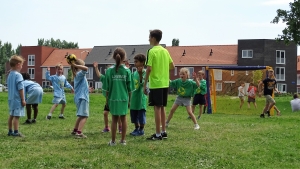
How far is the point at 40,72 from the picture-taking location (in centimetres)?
7931

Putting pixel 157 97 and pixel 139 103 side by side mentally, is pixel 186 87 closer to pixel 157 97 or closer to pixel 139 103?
pixel 139 103

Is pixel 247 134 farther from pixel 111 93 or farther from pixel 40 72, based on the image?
pixel 40 72

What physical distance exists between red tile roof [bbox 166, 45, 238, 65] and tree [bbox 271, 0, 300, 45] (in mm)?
28909

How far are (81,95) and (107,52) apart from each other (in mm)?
65441

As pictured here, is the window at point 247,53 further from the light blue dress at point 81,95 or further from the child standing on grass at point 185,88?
the light blue dress at point 81,95

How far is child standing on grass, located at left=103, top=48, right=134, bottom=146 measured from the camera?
7.21 metres

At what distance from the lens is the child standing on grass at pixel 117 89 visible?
7.21 metres

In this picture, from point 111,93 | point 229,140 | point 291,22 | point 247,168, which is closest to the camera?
point 247,168

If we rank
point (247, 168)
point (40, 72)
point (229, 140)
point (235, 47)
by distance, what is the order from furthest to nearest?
point (40, 72) → point (235, 47) → point (229, 140) → point (247, 168)

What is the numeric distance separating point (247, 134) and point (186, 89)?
203 cm

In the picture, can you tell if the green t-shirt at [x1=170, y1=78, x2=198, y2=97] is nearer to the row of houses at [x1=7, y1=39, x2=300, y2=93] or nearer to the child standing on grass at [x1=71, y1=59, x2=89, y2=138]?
the child standing on grass at [x1=71, y1=59, x2=89, y2=138]

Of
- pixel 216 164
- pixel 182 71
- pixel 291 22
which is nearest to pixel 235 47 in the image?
pixel 291 22

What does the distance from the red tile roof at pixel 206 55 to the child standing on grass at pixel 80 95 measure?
188 ft

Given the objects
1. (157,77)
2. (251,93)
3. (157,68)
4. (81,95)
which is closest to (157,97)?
(157,77)
